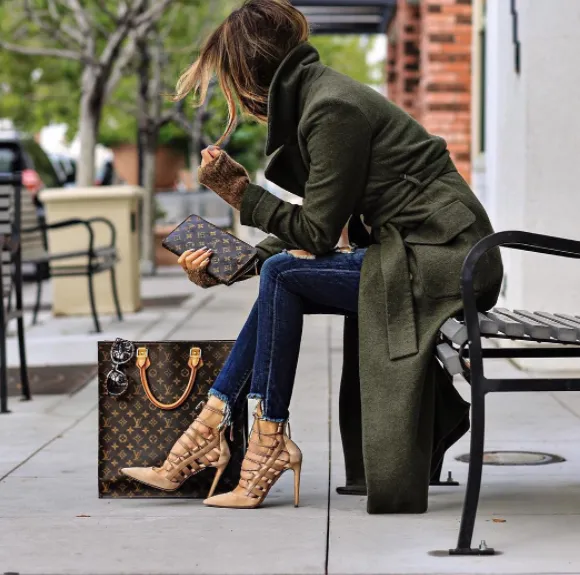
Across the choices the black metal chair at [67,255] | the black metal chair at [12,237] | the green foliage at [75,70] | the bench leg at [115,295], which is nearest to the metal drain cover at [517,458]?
the black metal chair at [12,237]

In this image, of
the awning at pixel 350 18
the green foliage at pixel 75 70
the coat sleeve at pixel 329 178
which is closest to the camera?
the coat sleeve at pixel 329 178

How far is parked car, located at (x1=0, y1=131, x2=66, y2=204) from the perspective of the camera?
18.1 meters

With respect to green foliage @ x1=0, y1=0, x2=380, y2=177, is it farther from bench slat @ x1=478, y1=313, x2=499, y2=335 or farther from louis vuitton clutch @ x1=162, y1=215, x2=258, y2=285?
bench slat @ x1=478, y1=313, x2=499, y2=335

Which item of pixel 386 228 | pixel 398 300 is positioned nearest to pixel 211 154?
pixel 386 228

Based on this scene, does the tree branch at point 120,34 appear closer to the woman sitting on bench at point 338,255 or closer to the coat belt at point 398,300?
the woman sitting on bench at point 338,255

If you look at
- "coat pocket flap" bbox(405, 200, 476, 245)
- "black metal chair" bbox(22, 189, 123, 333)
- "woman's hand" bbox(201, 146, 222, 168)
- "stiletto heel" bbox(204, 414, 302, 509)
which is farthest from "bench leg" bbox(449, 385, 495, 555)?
"black metal chair" bbox(22, 189, 123, 333)

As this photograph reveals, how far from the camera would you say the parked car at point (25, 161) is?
18.1 metres

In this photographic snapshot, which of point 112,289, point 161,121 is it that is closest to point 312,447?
point 112,289

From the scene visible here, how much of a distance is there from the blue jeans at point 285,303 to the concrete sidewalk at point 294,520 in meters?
0.41

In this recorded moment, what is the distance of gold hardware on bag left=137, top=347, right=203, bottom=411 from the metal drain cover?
132 cm

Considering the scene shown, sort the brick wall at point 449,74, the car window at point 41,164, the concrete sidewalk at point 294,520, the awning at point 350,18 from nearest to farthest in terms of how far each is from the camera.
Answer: the concrete sidewalk at point 294,520
the brick wall at point 449,74
the awning at point 350,18
the car window at point 41,164

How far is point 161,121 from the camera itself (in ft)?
66.2

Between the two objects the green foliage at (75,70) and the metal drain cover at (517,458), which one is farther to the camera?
the green foliage at (75,70)

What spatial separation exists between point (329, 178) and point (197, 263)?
54 cm
